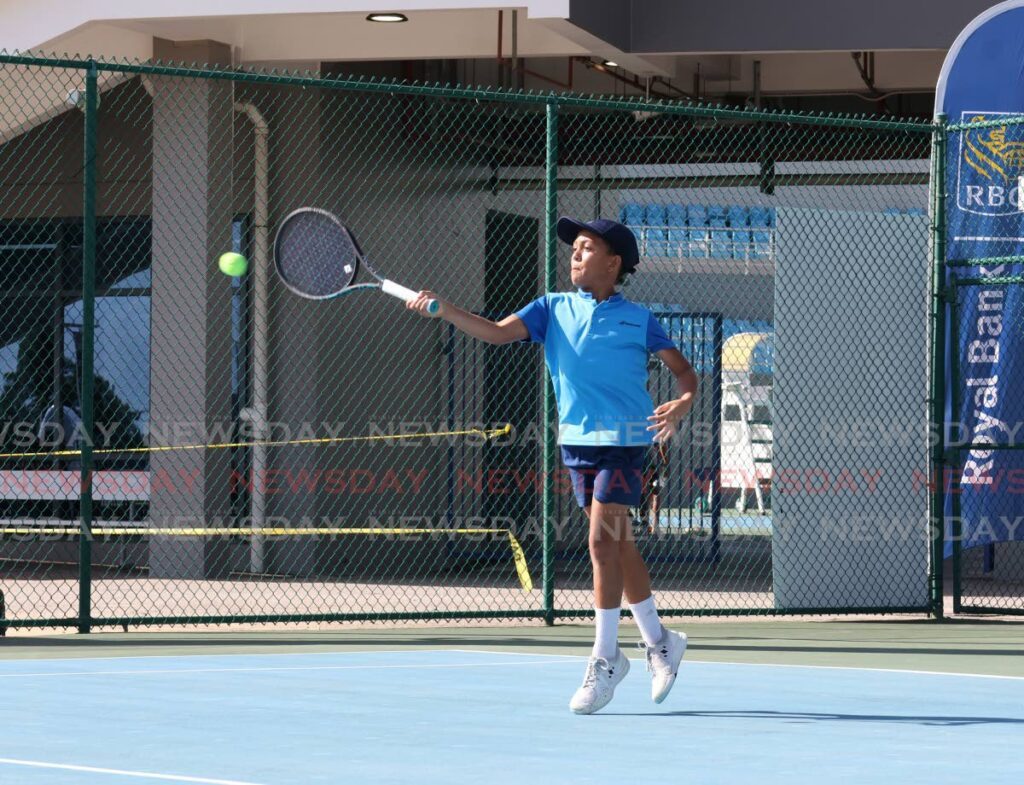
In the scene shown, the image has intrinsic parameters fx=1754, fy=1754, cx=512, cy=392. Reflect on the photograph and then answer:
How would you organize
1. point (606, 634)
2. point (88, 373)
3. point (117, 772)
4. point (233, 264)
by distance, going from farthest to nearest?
point (88, 373)
point (233, 264)
point (606, 634)
point (117, 772)

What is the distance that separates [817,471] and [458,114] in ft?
23.4

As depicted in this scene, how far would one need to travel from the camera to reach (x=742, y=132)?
59.3 feet

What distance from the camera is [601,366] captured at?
22.3ft

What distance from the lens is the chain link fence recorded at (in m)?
11.6

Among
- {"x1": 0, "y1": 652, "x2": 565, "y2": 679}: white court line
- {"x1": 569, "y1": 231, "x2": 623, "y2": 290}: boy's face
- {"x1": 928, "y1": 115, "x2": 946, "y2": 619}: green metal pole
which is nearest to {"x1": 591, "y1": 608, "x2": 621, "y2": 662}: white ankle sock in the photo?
{"x1": 569, "y1": 231, "x2": 623, "y2": 290}: boy's face

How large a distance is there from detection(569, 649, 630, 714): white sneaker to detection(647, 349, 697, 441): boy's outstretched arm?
881 millimetres

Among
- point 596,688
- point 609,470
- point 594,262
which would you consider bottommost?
point 596,688

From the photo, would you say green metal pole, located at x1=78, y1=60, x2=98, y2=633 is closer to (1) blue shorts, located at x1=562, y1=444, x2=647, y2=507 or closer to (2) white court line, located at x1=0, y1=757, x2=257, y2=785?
(1) blue shorts, located at x1=562, y1=444, x2=647, y2=507

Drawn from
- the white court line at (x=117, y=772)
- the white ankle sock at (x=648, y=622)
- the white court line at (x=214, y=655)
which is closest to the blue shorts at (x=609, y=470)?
the white ankle sock at (x=648, y=622)

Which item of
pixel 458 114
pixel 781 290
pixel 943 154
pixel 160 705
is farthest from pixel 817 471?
pixel 458 114

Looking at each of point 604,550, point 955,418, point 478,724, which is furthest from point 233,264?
point 955,418

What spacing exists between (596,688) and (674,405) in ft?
3.60

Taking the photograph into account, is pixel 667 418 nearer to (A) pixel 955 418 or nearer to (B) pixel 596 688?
(B) pixel 596 688

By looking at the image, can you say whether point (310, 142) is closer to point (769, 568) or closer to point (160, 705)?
point (769, 568)
